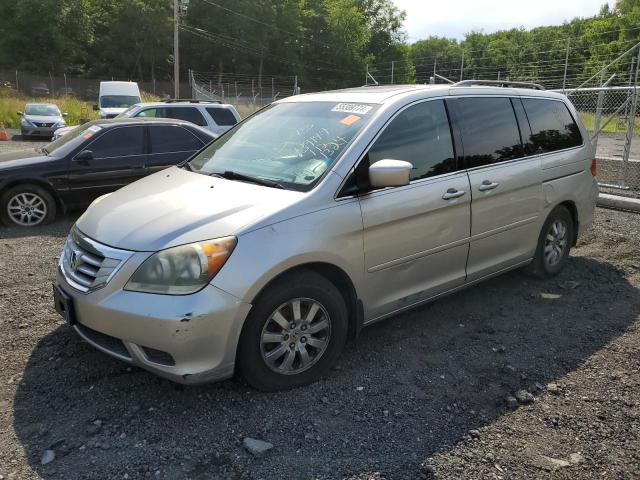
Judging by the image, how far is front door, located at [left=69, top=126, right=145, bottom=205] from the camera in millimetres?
7520

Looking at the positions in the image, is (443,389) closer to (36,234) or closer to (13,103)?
(36,234)

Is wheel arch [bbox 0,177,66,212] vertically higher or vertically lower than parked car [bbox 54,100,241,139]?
lower

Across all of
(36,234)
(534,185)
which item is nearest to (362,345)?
(534,185)

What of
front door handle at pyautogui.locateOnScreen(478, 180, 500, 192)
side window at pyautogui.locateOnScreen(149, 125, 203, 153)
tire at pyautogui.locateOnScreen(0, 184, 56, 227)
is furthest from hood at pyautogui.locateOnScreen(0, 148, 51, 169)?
front door handle at pyautogui.locateOnScreen(478, 180, 500, 192)

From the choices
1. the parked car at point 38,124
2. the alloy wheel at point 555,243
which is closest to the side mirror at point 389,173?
the alloy wheel at point 555,243

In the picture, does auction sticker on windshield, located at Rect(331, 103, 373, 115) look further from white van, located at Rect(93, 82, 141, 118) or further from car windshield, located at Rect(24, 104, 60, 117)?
car windshield, located at Rect(24, 104, 60, 117)

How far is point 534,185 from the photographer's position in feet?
15.8

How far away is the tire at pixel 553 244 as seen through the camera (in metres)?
5.18

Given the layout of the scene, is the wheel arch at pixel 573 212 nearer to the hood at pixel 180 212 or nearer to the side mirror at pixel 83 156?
the hood at pixel 180 212

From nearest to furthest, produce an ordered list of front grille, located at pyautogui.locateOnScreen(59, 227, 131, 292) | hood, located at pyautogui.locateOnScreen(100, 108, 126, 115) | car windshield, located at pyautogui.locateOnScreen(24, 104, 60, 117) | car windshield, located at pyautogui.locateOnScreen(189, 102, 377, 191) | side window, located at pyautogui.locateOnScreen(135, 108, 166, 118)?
front grille, located at pyautogui.locateOnScreen(59, 227, 131, 292), car windshield, located at pyautogui.locateOnScreen(189, 102, 377, 191), side window, located at pyautogui.locateOnScreen(135, 108, 166, 118), hood, located at pyautogui.locateOnScreen(100, 108, 126, 115), car windshield, located at pyautogui.locateOnScreen(24, 104, 60, 117)

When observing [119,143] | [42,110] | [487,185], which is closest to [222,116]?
[119,143]

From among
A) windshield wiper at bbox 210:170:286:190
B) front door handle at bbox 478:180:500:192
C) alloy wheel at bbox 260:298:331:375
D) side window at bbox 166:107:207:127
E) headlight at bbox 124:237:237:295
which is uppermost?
side window at bbox 166:107:207:127

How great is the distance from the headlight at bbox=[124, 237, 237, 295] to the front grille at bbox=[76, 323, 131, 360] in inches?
14.1

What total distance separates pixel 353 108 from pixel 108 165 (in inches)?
191
